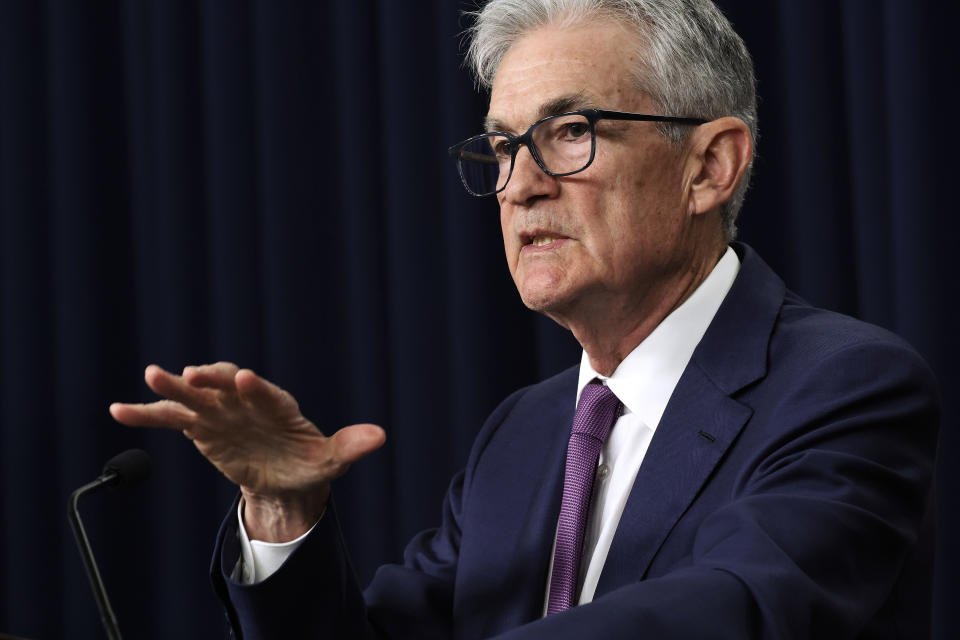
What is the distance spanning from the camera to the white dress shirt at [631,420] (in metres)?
1.34

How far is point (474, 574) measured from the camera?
1.46 metres

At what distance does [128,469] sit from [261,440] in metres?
0.40

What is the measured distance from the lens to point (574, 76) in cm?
143

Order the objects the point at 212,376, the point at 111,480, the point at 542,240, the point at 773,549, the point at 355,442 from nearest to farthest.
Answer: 1. the point at 773,549
2. the point at 212,376
3. the point at 355,442
4. the point at 542,240
5. the point at 111,480

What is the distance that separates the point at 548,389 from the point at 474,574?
0.35 metres

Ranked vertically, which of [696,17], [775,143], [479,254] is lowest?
[479,254]

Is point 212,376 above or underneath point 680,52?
underneath

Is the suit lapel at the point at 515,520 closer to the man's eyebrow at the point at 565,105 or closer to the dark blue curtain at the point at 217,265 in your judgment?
the man's eyebrow at the point at 565,105

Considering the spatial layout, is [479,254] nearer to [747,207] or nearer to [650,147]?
[747,207]

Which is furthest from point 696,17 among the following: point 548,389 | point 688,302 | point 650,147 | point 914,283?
point 914,283

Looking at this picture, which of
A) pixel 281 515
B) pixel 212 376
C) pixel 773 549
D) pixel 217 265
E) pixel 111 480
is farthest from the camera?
pixel 217 265

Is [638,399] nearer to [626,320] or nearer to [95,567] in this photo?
[626,320]

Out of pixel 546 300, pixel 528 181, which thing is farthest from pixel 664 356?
pixel 528 181

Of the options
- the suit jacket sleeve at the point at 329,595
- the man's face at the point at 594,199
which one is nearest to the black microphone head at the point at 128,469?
the suit jacket sleeve at the point at 329,595
